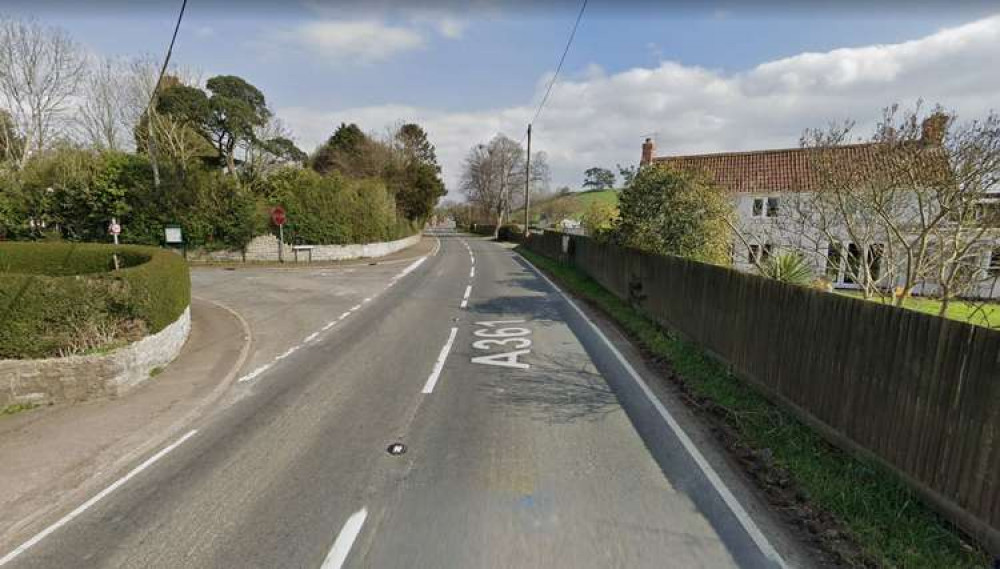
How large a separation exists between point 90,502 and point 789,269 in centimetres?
1082

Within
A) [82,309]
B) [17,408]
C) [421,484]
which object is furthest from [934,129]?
[17,408]

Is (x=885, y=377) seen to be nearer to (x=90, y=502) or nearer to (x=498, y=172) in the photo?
(x=90, y=502)

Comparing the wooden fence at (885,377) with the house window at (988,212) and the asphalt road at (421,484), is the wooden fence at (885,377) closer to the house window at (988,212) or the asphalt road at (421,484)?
the asphalt road at (421,484)

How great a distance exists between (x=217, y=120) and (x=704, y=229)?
97.8ft

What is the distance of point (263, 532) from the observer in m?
3.24

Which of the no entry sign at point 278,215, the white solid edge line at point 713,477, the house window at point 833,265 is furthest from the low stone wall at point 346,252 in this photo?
the house window at point 833,265

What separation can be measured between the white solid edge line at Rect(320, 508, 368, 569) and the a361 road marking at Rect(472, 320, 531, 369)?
3862mm

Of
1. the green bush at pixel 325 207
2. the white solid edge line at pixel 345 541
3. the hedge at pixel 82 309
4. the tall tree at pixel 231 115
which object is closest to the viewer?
→ the white solid edge line at pixel 345 541

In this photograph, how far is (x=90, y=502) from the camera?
364 cm

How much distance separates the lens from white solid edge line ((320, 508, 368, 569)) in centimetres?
295

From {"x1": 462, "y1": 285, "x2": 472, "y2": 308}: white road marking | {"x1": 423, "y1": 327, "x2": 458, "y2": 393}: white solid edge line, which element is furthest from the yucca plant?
{"x1": 462, "y1": 285, "x2": 472, "y2": 308}: white road marking

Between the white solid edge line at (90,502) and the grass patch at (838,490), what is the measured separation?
591 centimetres

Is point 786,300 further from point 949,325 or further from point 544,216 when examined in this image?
point 544,216

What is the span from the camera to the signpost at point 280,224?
Answer: 69.4 ft
